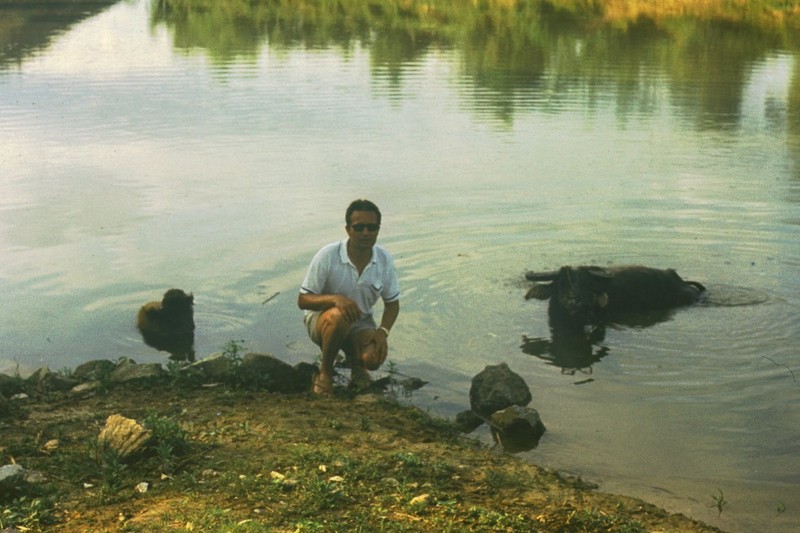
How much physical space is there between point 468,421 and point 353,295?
3.94ft

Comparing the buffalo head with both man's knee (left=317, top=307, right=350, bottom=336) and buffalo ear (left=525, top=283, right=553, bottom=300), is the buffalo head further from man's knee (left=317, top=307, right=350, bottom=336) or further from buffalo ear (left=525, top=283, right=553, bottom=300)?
man's knee (left=317, top=307, right=350, bottom=336)

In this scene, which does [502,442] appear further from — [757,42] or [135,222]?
[757,42]

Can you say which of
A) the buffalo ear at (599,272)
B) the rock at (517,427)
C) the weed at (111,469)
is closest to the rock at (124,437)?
the weed at (111,469)

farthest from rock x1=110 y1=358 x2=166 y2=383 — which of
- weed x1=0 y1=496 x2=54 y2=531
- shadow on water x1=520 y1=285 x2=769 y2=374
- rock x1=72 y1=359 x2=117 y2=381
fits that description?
shadow on water x1=520 y1=285 x2=769 y2=374

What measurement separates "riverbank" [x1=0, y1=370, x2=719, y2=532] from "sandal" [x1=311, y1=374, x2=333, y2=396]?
0.38 metres

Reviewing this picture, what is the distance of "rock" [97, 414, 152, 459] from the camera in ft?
19.1

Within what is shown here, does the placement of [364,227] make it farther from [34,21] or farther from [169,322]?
[34,21]

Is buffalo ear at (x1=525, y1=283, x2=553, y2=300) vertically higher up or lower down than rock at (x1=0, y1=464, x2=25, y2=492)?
lower down

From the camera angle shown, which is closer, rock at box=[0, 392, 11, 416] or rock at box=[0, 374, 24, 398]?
rock at box=[0, 392, 11, 416]

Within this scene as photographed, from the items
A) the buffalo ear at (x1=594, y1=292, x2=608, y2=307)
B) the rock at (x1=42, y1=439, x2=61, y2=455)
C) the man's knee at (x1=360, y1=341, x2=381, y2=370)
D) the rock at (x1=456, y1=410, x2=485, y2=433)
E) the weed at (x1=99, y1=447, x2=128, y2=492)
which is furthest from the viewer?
the buffalo ear at (x1=594, y1=292, x2=608, y2=307)

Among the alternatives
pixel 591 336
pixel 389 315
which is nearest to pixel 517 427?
pixel 389 315

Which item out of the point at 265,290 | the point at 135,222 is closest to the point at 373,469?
the point at 265,290

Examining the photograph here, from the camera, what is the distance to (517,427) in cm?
714

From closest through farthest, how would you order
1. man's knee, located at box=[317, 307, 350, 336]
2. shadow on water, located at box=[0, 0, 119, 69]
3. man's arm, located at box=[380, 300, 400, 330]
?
man's knee, located at box=[317, 307, 350, 336]
man's arm, located at box=[380, 300, 400, 330]
shadow on water, located at box=[0, 0, 119, 69]
